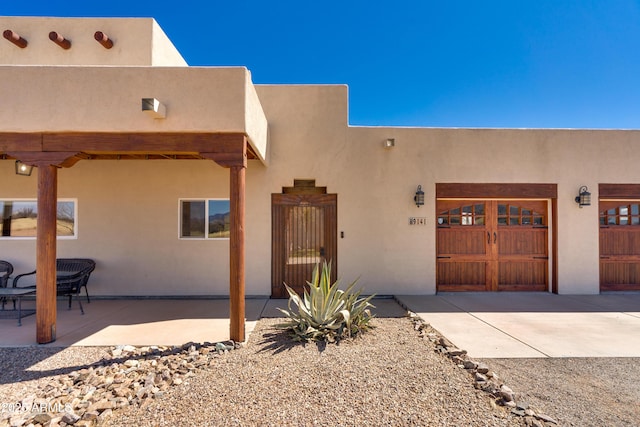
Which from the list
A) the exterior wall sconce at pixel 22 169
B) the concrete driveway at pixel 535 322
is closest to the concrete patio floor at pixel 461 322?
the concrete driveway at pixel 535 322

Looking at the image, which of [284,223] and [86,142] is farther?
[284,223]

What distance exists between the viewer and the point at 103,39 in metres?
6.46

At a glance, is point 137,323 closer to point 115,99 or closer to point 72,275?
point 72,275

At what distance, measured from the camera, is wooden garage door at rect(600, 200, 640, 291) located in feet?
23.7

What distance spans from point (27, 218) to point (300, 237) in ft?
20.4

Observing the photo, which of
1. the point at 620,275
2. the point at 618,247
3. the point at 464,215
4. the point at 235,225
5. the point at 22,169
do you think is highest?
the point at 22,169

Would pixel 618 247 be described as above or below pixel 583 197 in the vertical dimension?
below

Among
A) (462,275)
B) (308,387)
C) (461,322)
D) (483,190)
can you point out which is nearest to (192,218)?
(308,387)

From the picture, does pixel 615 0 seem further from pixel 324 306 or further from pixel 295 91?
pixel 324 306

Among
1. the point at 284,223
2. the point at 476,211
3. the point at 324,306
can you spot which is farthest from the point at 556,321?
the point at 284,223

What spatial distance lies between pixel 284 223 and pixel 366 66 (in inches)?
240

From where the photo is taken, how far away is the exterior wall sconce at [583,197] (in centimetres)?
691

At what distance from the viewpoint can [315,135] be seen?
22.5 feet

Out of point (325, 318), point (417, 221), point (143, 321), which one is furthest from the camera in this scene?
point (417, 221)
